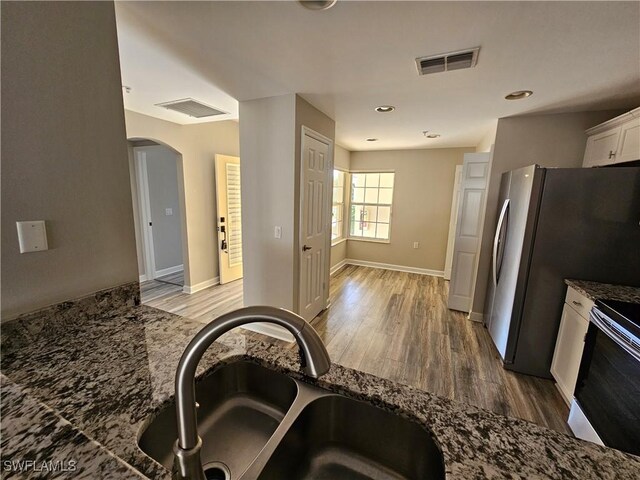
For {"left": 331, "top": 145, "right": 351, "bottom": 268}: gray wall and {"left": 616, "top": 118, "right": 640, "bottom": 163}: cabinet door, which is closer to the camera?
{"left": 616, "top": 118, "right": 640, "bottom": 163}: cabinet door

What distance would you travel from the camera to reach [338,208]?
17.3 feet

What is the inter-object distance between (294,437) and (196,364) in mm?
406

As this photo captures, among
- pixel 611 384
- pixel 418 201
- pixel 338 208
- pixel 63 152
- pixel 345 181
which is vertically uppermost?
pixel 345 181

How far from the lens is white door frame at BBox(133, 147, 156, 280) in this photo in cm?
399

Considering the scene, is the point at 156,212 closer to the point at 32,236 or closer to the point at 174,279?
the point at 174,279

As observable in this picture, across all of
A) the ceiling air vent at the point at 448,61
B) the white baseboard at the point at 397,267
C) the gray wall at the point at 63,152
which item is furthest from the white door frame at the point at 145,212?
the ceiling air vent at the point at 448,61

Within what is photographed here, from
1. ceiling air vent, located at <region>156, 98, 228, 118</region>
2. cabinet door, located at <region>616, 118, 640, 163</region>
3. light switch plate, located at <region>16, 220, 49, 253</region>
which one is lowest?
light switch plate, located at <region>16, 220, 49, 253</region>

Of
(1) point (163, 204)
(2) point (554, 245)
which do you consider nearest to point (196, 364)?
(2) point (554, 245)

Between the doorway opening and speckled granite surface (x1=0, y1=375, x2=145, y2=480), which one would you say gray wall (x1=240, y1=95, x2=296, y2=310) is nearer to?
the doorway opening

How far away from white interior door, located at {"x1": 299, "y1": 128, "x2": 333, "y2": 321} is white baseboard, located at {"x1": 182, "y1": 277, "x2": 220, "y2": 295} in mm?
1854

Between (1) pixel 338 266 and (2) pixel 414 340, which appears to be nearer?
(2) pixel 414 340

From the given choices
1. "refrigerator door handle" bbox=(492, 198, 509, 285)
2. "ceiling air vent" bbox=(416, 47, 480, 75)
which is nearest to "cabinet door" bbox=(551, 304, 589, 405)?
"refrigerator door handle" bbox=(492, 198, 509, 285)

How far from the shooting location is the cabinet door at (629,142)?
1.98 m

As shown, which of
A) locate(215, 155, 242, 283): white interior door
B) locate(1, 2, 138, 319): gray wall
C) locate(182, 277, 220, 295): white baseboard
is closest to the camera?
locate(1, 2, 138, 319): gray wall
